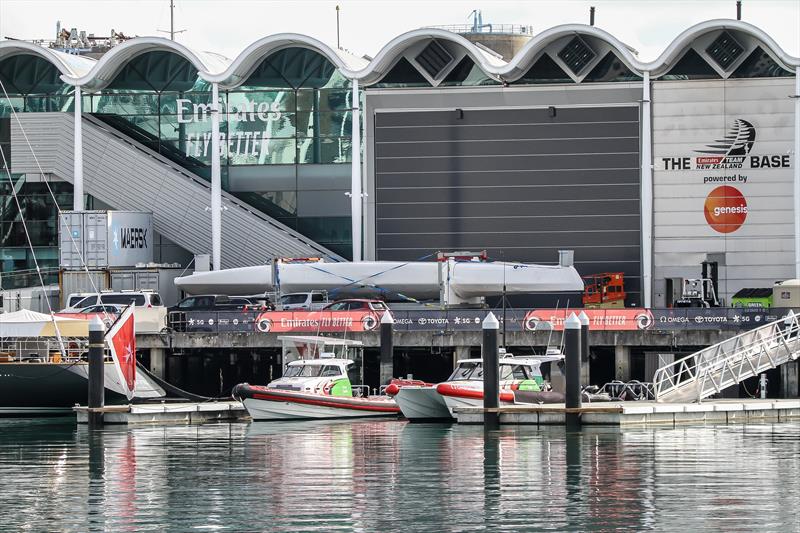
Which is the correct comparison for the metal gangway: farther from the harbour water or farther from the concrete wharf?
the harbour water

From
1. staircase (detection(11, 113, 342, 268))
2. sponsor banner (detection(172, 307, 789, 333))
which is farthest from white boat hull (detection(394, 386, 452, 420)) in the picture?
staircase (detection(11, 113, 342, 268))

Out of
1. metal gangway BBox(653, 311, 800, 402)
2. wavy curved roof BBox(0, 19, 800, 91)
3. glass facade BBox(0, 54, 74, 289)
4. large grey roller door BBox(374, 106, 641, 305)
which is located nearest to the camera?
metal gangway BBox(653, 311, 800, 402)

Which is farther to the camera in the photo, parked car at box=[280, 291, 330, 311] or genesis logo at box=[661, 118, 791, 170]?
genesis logo at box=[661, 118, 791, 170]

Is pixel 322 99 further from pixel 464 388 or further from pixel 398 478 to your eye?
pixel 398 478

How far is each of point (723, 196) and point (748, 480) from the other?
3305cm

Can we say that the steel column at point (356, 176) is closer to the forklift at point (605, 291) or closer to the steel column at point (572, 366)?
the forklift at point (605, 291)

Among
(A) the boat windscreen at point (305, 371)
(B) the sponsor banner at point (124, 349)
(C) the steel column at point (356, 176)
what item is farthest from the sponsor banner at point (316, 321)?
(C) the steel column at point (356, 176)

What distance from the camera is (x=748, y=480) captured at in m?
35.0

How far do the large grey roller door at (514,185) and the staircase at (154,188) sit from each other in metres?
3.93

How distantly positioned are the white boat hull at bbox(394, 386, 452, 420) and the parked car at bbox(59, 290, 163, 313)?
45.2ft

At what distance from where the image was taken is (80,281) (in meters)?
66.8

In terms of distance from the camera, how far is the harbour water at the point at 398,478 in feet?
99.6

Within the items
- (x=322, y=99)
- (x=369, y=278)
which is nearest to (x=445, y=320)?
(x=369, y=278)

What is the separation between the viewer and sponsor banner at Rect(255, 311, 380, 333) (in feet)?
182
